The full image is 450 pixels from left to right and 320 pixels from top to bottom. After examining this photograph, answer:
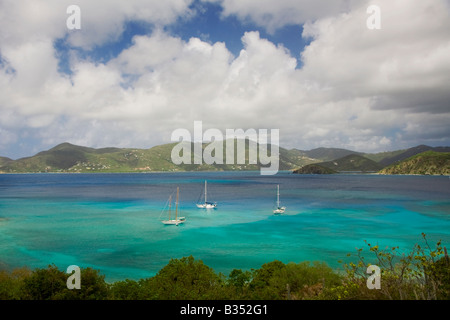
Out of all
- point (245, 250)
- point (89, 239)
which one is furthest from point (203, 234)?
point (89, 239)

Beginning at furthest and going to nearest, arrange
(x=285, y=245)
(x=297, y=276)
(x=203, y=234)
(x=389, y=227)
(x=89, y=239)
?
(x=389, y=227), (x=203, y=234), (x=89, y=239), (x=285, y=245), (x=297, y=276)

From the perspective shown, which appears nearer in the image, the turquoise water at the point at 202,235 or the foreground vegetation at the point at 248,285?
the foreground vegetation at the point at 248,285

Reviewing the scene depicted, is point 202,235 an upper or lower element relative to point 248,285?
lower

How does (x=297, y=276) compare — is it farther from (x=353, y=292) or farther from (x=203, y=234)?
(x=203, y=234)

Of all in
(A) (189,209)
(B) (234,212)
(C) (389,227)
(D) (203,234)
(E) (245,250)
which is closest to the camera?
(E) (245,250)

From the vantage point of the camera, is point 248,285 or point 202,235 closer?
point 248,285

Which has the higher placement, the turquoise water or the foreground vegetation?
the foreground vegetation

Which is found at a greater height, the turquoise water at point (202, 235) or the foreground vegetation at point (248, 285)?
the foreground vegetation at point (248, 285)

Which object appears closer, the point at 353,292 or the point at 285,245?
the point at 353,292
